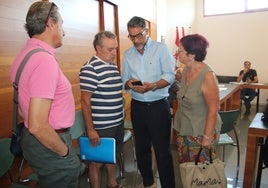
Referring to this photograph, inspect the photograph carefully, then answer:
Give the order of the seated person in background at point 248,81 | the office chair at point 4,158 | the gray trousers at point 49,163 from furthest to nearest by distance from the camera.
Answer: the seated person in background at point 248,81 → the office chair at point 4,158 → the gray trousers at point 49,163

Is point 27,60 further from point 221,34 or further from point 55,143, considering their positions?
point 221,34

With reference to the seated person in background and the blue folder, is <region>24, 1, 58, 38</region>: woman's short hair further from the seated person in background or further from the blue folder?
the seated person in background

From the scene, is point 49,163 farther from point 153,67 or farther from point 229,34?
point 229,34

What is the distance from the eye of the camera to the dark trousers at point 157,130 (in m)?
1.93

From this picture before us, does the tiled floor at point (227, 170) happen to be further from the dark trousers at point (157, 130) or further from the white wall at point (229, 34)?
the white wall at point (229, 34)

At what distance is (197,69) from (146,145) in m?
0.81

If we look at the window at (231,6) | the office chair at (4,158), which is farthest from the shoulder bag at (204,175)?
the window at (231,6)

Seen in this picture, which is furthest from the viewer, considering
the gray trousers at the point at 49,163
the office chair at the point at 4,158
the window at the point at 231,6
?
the window at the point at 231,6

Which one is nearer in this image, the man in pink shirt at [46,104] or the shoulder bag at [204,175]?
the man in pink shirt at [46,104]

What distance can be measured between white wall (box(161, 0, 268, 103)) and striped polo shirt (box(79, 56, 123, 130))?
5281 mm

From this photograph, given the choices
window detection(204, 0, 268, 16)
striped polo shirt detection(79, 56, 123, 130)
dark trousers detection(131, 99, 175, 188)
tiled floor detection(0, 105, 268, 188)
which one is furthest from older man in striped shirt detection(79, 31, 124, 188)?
window detection(204, 0, 268, 16)

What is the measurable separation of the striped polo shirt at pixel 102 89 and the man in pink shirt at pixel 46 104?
54cm

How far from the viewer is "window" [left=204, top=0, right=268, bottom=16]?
607 cm

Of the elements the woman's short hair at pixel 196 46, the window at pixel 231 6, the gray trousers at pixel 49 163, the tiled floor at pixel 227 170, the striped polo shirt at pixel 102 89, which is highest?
the window at pixel 231 6
